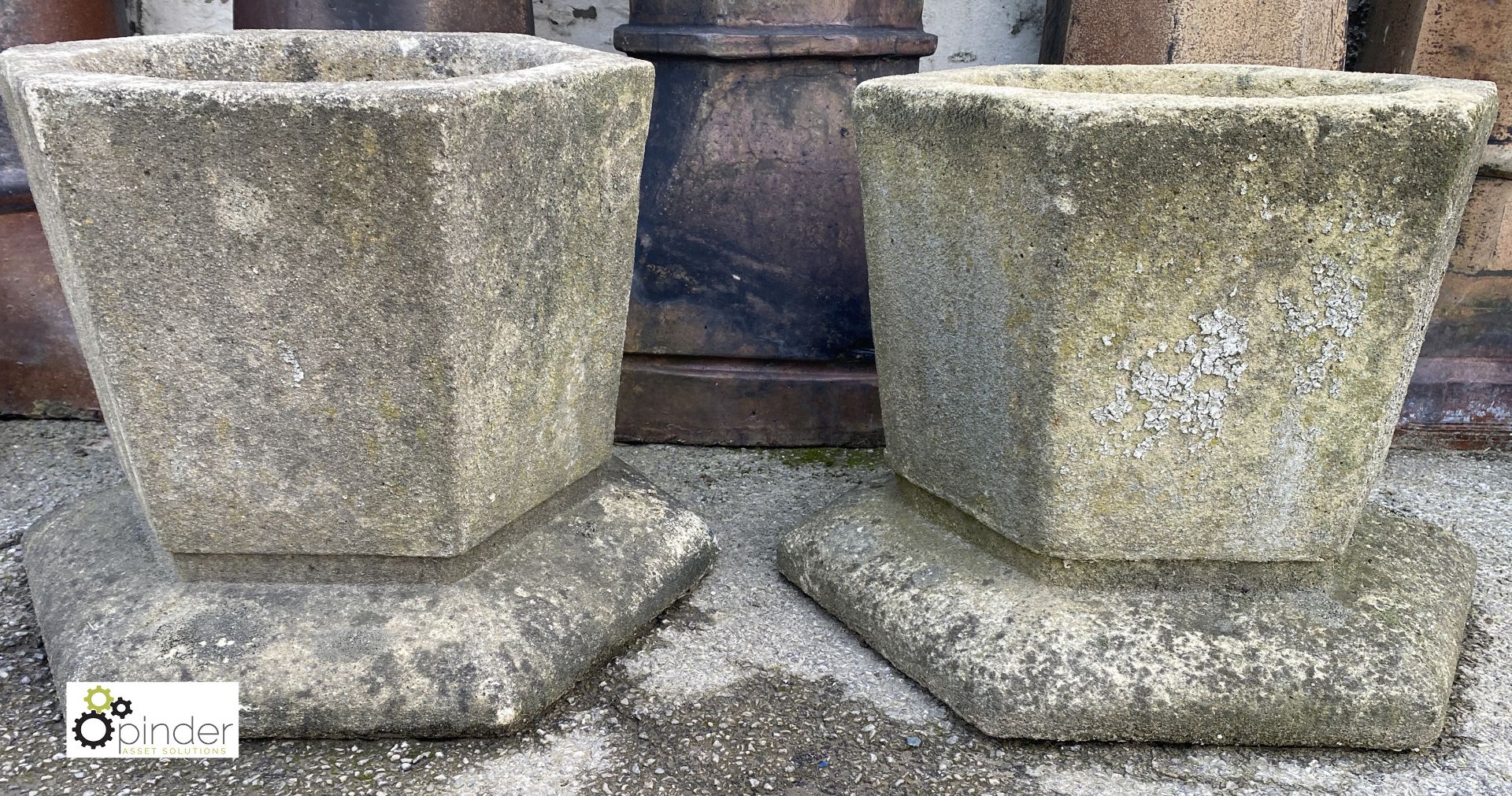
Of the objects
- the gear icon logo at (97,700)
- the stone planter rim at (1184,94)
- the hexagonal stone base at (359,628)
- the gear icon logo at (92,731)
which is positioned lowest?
the gear icon logo at (92,731)

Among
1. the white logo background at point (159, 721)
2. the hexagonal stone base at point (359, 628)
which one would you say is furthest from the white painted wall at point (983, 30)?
the white logo background at point (159, 721)

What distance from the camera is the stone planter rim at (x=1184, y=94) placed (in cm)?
133

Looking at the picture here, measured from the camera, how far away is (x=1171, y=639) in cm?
153

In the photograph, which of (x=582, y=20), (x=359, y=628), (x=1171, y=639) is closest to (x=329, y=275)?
(x=359, y=628)

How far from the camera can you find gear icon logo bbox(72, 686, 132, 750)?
1434 mm

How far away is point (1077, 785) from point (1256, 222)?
757mm

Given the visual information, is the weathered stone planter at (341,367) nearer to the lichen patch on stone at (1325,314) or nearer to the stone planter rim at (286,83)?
the stone planter rim at (286,83)

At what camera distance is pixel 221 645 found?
1.48 m

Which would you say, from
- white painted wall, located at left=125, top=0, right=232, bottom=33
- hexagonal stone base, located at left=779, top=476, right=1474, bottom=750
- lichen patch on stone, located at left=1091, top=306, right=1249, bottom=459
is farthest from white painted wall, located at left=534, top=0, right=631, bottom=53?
lichen patch on stone, located at left=1091, top=306, right=1249, bottom=459

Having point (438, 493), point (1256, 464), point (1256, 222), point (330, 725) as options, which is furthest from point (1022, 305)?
point (330, 725)

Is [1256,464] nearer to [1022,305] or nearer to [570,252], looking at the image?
[1022,305]

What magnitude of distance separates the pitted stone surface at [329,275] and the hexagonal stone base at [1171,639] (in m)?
0.65

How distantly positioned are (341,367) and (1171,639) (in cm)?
118

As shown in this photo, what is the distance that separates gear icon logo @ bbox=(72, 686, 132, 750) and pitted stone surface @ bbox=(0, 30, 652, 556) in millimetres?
219
